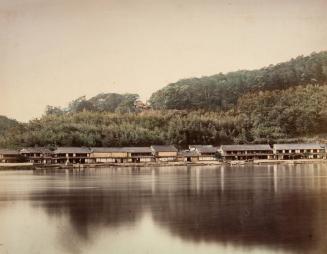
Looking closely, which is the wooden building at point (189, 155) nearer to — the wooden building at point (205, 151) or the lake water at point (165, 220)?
the wooden building at point (205, 151)

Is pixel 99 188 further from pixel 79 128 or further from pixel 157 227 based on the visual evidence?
pixel 79 128

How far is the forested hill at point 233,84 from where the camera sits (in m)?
10.7

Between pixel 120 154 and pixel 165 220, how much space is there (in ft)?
33.8

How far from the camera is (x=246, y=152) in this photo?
15.6 meters

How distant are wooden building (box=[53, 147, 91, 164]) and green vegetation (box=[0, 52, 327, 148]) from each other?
0.21 m

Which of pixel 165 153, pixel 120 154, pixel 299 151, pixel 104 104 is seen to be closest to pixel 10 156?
pixel 104 104

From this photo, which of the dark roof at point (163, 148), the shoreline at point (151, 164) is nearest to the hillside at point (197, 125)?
the dark roof at point (163, 148)

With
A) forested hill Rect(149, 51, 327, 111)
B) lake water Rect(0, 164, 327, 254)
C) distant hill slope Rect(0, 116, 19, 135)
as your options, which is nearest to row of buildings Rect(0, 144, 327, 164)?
forested hill Rect(149, 51, 327, 111)

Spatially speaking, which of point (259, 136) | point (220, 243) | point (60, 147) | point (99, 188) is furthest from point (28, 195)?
point (259, 136)

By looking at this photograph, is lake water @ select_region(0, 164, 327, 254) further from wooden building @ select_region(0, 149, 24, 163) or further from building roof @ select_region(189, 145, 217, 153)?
building roof @ select_region(189, 145, 217, 153)

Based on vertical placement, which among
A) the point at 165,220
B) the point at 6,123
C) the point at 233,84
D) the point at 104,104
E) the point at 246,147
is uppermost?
the point at 233,84

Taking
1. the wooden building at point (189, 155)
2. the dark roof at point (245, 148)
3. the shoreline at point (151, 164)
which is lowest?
the shoreline at point (151, 164)

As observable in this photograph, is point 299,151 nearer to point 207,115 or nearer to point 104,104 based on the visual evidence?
point 207,115

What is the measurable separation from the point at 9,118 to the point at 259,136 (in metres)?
7.44
